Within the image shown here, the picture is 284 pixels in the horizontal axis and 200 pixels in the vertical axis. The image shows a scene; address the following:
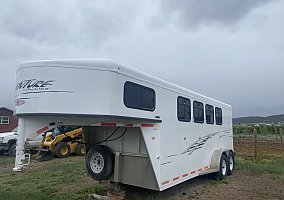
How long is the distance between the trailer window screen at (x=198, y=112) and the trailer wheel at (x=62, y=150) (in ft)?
27.8

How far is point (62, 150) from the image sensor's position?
14.8 m

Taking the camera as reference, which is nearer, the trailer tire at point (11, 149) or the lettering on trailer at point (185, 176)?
the lettering on trailer at point (185, 176)

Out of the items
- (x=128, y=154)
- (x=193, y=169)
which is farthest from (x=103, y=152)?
(x=193, y=169)

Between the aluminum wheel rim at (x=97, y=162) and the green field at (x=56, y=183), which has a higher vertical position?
the aluminum wheel rim at (x=97, y=162)

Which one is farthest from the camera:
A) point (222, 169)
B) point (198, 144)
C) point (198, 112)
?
point (222, 169)

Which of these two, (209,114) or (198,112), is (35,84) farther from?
(209,114)

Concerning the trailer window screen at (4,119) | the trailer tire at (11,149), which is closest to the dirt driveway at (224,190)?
the trailer tire at (11,149)

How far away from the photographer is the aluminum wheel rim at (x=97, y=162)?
627 cm

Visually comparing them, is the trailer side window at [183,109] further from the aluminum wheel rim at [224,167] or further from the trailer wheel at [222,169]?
the aluminum wheel rim at [224,167]

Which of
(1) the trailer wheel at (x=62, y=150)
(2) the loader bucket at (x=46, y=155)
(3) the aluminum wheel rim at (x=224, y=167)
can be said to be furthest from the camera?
(1) the trailer wheel at (x=62, y=150)

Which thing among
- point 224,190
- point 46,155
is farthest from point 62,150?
point 224,190

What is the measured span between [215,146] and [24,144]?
6588 millimetres

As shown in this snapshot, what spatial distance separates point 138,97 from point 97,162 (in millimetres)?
1936

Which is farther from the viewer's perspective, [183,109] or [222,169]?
[222,169]
